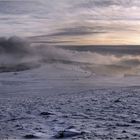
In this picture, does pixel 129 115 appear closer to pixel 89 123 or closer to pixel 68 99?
pixel 89 123

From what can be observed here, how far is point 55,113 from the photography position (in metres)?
10.0

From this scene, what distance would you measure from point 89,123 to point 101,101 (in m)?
2.83

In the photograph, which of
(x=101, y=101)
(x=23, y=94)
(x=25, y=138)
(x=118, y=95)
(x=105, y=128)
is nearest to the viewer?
(x=25, y=138)

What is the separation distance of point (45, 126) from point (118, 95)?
15.8 ft

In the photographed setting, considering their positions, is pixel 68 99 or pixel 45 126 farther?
pixel 68 99

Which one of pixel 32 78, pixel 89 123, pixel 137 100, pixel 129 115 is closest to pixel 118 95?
pixel 137 100

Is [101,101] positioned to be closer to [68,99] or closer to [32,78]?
[68,99]

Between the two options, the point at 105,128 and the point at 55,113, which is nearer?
the point at 105,128

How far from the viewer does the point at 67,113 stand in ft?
33.1

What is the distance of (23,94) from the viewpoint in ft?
46.4

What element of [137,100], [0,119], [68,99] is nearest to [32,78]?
[68,99]

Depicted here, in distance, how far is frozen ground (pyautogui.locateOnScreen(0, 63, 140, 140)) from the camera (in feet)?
26.3

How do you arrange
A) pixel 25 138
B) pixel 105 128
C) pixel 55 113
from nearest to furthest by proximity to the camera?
pixel 25 138 → pixel 105 128 → pixel 55 113

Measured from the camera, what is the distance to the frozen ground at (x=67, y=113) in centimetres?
801
